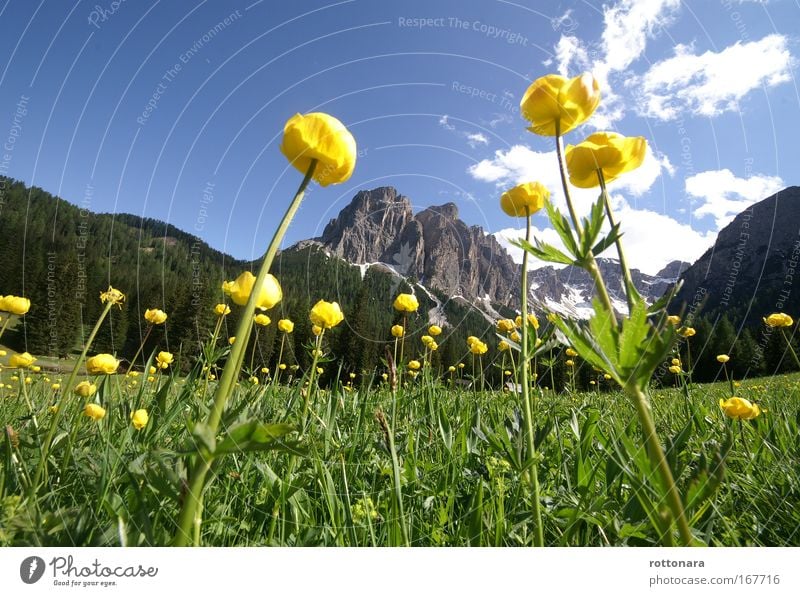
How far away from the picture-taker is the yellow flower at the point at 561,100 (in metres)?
0.94

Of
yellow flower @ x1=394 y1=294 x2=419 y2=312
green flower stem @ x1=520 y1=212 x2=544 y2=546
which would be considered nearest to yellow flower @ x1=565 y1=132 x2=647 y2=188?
green flower stem @ x1=520 y1=212 x2=544 y2=546

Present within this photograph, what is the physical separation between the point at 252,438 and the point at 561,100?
3.01ft

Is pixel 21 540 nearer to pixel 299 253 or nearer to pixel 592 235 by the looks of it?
pixel 592 235

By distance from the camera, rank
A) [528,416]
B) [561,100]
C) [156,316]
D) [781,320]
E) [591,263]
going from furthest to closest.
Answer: [781,320] < [156,316] < [528,416] < [561,100] < [591,263]

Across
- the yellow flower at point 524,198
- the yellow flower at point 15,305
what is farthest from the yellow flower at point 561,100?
the yellow flower at point 15,305

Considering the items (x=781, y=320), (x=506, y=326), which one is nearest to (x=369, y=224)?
(x=506, y=326)

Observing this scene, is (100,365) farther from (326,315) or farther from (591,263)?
(591,263)

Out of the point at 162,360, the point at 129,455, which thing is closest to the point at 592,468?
the point at 129,455

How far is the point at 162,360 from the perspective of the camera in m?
2.98

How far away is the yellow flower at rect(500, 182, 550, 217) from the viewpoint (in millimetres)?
1407

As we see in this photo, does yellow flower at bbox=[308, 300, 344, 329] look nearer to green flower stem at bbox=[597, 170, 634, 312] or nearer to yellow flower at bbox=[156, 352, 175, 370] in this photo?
green flower stem at bbox=[597, 170, 634, 312]

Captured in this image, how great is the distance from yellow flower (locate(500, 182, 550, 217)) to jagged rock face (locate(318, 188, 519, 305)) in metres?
0.24

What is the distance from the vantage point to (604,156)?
0.94 metres
